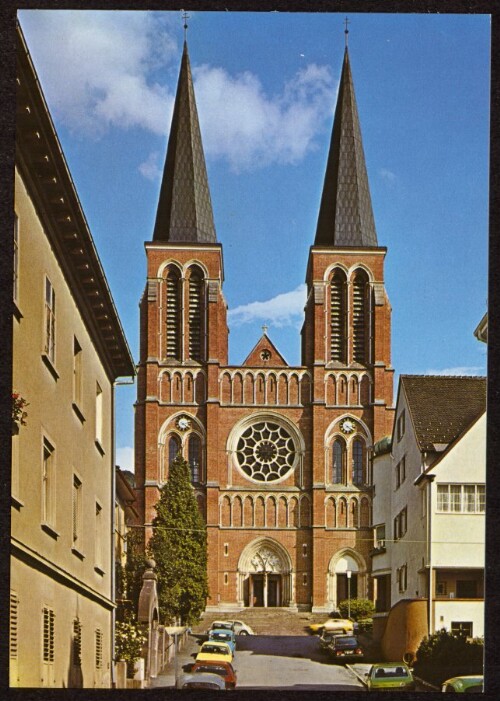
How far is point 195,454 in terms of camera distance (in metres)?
33.6

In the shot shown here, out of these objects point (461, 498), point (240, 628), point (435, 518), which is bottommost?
point (240, 628)

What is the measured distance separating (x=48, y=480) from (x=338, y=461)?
15963 mm

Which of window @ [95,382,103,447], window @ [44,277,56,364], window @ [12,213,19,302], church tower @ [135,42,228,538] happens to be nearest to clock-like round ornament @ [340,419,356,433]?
church tower @ [135,42,228,538]

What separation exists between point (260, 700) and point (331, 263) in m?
11.4

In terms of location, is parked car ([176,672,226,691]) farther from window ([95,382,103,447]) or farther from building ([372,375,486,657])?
window ([95,382,103,447])

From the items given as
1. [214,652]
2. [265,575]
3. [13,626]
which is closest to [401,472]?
[214,652]

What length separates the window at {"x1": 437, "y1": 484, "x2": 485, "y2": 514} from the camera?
18.2 metres

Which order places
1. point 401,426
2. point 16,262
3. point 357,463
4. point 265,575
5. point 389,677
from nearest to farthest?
point 16,262 → point 389,677 → point 401,426 → point 357,463 → point 265,575

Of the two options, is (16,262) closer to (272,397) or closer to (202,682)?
(202,682)

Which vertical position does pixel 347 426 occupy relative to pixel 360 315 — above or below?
below

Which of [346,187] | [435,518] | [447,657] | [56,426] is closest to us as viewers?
[56,426]

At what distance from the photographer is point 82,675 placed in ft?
57.5

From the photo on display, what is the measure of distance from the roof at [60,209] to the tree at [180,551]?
16.9 feet

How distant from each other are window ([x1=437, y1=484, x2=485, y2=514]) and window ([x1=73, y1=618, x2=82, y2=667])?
5790mm
